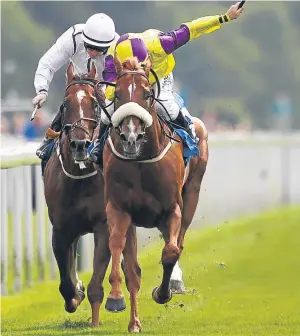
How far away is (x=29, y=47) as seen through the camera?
143ft

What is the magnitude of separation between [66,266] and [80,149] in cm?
103

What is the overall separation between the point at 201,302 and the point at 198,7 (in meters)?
34.4

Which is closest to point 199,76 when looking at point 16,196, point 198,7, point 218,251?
point 198,7

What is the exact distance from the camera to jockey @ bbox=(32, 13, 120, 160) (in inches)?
393

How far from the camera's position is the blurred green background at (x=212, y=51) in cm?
4181

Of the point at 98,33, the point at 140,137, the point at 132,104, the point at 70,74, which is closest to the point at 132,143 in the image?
the point at 140,137

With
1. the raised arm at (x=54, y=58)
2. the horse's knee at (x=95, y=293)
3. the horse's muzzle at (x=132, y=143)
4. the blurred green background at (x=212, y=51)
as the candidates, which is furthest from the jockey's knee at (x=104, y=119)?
the blurred green background at (x=212, y=51)

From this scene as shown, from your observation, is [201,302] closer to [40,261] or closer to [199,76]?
[40,261]

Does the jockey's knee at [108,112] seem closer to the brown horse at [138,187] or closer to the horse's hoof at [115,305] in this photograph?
the brown horse at [138,187]

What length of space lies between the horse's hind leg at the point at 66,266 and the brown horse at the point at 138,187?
2.13 feet

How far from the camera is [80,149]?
373 inches

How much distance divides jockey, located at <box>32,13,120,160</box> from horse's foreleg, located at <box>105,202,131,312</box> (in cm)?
→ 117

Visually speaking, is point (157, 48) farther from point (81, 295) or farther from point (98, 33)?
point (81, 295)

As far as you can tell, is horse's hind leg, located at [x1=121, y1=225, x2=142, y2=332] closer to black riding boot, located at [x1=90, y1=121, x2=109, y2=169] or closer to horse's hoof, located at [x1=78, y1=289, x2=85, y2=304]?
black riding boot, located at [x1=90, y1=121, x2=109, y2=169]
